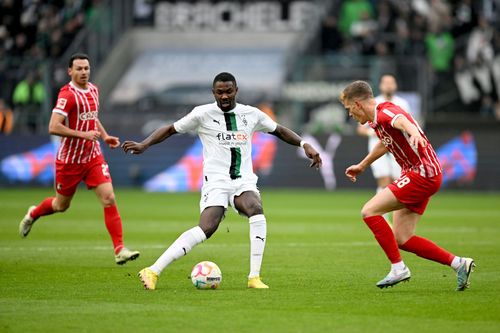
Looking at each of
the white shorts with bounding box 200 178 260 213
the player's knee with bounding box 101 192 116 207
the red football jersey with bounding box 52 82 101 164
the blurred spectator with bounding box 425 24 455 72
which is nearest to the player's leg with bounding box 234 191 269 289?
the white shorts with bounding box 200 178 260 213

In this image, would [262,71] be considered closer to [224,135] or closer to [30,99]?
[30,99]

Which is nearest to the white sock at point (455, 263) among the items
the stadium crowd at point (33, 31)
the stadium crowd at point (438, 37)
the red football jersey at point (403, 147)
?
the red football jersey at point (403, 147)

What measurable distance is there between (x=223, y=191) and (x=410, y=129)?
207 centimetres

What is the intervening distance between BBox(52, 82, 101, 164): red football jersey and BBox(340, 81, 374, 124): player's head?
13.7 feet

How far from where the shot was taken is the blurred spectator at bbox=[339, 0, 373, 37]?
33375 mm

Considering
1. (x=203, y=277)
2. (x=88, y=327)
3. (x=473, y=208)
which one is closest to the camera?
(x=88, y=327)

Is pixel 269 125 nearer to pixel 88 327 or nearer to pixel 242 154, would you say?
pixel 242 154

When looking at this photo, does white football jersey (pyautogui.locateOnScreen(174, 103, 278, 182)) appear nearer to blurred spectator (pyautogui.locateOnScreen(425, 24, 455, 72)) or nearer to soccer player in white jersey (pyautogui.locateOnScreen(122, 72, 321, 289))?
soccer player in white jersey (pyautogui.locateOnScreen(122, 72, 321, 289))

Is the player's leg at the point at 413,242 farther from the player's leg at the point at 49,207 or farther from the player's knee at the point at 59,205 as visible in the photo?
the player's knee at the point at 59,205

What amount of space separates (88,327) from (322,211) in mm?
14818

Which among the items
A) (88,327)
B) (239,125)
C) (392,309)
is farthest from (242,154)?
(88,327)

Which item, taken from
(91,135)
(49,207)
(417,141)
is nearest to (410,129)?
(417,141)

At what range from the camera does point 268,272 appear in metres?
12.3

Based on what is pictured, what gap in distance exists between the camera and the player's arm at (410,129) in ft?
32.2
